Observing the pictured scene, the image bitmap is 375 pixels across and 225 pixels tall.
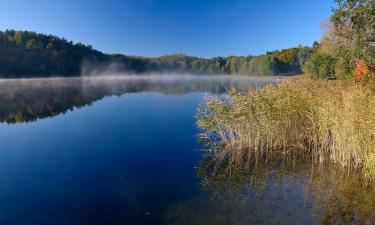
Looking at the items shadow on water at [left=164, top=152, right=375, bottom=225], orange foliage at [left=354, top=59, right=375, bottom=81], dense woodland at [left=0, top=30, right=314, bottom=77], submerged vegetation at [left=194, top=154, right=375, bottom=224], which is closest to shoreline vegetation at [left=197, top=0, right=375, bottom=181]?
submerged vegetation at [left=194, top=154, right=375, bottom=224]

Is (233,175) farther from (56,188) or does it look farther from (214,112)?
(56,188)

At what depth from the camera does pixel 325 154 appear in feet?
40.5

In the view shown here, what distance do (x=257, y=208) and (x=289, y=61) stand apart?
139 metres

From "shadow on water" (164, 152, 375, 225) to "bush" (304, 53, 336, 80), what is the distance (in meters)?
34.6

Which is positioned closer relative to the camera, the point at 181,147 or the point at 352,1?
the point at 181,147

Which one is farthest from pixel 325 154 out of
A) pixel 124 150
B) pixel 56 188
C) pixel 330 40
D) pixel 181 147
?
pixel 330 40

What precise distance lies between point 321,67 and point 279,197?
40.8m

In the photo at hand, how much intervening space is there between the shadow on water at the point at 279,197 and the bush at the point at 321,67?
114 ft

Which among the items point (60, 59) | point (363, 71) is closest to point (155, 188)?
point (363, 71)

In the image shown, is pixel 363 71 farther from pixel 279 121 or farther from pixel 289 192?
pixel 289 192

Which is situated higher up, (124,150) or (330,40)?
(330,40)

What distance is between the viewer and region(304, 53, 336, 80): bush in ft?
141

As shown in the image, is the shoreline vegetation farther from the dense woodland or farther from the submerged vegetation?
the dense woodland

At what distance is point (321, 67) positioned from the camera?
44.9 metres
